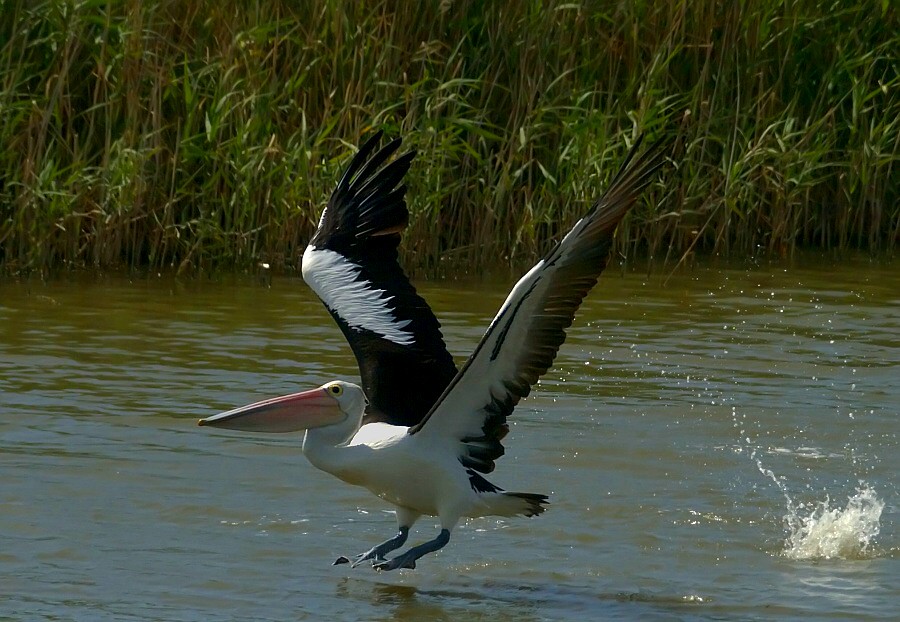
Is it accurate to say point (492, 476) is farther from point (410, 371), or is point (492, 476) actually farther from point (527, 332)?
point (527, 332)

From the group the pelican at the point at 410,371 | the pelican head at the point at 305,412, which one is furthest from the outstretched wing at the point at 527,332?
the pelican head at the point at 305,412

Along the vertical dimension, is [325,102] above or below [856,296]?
above

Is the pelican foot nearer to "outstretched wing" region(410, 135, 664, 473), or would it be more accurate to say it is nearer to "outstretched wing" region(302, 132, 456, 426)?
"outstretched wing" region(410, 135, 664, 473)

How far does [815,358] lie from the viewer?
8.48 m

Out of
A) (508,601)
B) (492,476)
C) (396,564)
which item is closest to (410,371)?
(492,476)

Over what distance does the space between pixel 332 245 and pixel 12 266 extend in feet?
12.4

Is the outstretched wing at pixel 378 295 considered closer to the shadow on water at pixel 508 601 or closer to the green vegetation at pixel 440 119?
the shadow on water at pixel 508 601

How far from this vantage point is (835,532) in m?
5.60

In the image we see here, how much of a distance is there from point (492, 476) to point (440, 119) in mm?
3833

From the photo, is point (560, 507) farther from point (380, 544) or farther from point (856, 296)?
point (856, 296)

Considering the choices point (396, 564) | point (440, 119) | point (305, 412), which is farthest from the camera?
point (440, 119)

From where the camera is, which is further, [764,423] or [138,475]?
[764,423]

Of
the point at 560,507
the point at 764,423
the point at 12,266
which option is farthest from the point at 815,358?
the point at 12,266

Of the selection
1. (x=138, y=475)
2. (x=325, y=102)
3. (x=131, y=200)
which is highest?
(x=325, y=102)
